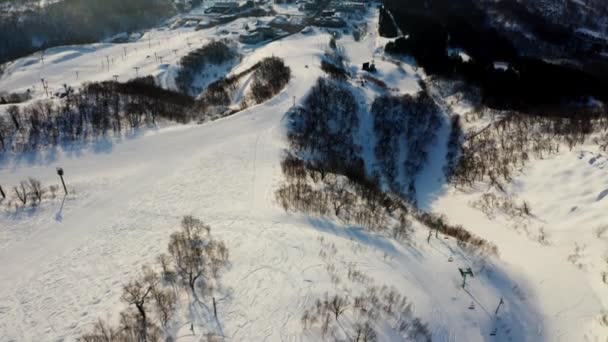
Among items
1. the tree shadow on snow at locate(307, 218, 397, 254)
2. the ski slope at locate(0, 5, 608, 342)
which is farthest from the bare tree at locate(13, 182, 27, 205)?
the tree shadow on snow at locate(307, 218, 397, 254)

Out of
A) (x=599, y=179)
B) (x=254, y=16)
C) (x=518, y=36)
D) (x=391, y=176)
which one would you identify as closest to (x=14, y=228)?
(x=391, y=176)

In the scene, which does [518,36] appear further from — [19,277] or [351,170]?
[19,277]

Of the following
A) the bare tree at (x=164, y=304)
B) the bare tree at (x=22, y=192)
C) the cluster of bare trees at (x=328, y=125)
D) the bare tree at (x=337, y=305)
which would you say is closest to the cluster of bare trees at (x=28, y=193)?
the bare tree at (x=22, y=192)

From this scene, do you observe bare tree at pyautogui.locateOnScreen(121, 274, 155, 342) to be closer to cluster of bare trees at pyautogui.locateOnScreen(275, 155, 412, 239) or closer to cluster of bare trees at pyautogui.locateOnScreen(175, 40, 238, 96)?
cluster of bare trees at pyautogui.locateOnScreen(275, 155, 412, 239)

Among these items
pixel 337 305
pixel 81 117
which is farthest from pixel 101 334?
pixel 81 117

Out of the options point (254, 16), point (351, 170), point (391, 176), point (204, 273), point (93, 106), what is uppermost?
point (254, 16)
